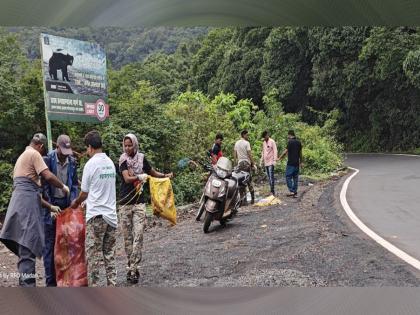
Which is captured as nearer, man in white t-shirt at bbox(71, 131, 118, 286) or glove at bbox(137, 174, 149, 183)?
man in white t-shirt at bbox(71, 131, 118, 286)

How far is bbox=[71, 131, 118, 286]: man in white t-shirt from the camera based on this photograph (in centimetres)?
408

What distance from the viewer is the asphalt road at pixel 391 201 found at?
6234 mm

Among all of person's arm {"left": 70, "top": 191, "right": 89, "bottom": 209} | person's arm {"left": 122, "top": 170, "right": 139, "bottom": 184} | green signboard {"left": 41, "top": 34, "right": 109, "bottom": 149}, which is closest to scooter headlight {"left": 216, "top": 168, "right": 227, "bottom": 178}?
green signboard {"left": 41, "top": 34, "right": 109, "bottom": 149}

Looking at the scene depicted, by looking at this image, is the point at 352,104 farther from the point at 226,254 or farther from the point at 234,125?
the point at 226,254

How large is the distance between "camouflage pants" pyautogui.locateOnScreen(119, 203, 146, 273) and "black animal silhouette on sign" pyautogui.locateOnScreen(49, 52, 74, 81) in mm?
3146

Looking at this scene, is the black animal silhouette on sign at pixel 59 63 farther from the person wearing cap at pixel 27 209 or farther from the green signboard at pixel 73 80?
the person wearing cap at pixel 27 209

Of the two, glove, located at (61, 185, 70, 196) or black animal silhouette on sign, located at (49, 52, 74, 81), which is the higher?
black animal silhouette on sign, located at (49, 52, 74, 81)

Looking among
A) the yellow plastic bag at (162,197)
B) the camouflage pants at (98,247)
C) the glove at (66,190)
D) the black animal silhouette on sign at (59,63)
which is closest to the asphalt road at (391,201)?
the yellow plastic bag at (162,197)

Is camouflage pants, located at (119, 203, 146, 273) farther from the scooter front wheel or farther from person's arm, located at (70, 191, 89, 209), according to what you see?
the scooter front wheel

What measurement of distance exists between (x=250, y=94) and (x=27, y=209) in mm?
16109

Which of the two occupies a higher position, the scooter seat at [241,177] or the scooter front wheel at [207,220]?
the scooter seat at [241,177]

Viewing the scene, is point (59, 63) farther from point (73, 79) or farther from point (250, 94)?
point (250, 94)

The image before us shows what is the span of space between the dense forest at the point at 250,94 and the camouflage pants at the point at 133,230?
14.4 ft
